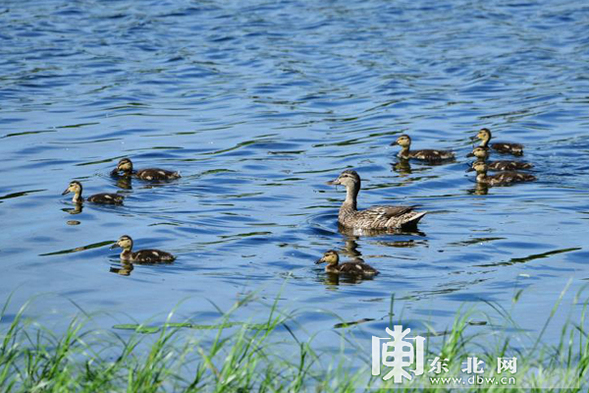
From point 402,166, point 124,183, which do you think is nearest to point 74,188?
point 124,183

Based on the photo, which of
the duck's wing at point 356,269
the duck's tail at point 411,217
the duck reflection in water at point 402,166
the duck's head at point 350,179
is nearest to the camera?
the duck's wing at point 356,269

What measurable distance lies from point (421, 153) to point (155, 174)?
3748 millimetres

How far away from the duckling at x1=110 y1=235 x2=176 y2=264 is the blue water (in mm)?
158

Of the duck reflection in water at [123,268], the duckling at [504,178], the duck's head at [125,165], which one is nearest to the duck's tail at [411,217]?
the duckling at [504,178]

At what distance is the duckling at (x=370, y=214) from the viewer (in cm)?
1215

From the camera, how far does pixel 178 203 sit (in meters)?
13.4

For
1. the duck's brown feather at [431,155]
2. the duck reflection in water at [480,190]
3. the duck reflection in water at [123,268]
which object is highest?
the duck reflection in water at [123,268]

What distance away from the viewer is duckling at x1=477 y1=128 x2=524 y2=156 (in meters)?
16.2

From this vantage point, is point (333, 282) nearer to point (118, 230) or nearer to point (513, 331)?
point (513, 331)

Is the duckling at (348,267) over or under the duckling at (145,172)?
over

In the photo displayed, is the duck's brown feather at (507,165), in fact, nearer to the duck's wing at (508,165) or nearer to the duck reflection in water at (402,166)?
the duck's wing at (508,165)

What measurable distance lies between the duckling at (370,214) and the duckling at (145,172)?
2.33 m

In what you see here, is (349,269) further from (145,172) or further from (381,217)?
(145,172)

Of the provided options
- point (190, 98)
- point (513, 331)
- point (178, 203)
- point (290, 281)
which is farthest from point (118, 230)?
point (190, 98)
